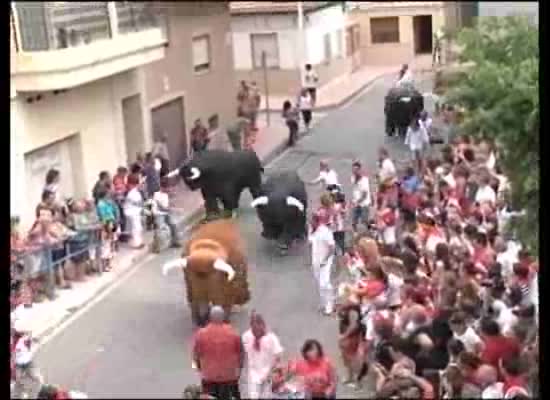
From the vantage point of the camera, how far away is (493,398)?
99.7 inches

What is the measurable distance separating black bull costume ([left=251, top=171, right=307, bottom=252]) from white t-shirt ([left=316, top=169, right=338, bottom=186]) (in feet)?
0.14

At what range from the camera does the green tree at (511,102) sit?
3057mm

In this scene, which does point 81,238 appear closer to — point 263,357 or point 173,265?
point 173,265

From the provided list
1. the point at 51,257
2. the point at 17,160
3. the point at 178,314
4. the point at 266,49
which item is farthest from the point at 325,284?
the point at 266,49

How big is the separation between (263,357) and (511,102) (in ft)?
4.99

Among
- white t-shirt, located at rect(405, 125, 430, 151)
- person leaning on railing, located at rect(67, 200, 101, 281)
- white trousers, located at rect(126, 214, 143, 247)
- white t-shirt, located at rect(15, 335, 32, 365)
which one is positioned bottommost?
white t-shirt, located at rect(15, 335, 32, 365)

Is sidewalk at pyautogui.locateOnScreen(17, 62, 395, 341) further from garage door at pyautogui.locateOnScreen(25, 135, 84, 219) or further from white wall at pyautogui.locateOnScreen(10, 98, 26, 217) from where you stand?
garage door at pyautogui.locateOnScreen(25, 135, 84, 219)

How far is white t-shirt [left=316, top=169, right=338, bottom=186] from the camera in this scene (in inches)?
88.2

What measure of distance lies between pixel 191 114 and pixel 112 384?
3.99 metres

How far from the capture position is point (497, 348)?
249 cm

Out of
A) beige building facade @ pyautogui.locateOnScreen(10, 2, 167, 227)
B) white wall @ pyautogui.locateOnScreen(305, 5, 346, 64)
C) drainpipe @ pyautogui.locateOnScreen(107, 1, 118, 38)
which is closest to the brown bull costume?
beige building facade @ pyautogui.locateOnScreen(10, 2, 167, 227)

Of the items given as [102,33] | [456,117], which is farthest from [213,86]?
[456,117]
